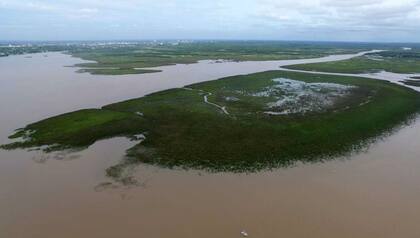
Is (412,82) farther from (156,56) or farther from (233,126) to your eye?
(156,56)

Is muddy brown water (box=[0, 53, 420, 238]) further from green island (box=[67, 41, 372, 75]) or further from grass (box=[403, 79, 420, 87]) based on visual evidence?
green island (box=[67, 41, 372, 75])

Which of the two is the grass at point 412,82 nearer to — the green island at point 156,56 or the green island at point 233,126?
the green island at point 233,126

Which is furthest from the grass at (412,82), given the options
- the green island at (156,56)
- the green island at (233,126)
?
the green island at (156,56)

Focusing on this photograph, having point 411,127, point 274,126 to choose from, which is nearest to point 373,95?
point 411,127

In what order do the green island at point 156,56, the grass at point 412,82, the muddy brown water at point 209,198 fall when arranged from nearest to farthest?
the muddy brown water at point 209,198 → the grass at point 412,82 → the green island at point 156,56

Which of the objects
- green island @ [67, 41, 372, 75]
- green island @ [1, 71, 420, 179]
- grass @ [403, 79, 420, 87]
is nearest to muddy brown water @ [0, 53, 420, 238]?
green island @ [1, 71, 420, 179]

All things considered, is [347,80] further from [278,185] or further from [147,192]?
[147,192]
